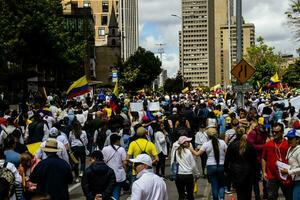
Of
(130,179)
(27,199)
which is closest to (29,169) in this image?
(27,199)

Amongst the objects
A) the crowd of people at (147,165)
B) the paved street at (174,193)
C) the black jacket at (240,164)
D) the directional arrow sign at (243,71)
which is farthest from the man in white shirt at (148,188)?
the directional arrow sign at (243,71)

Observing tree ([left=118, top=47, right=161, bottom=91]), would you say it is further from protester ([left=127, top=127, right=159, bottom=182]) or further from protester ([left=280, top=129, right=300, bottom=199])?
protester ([left=280, top=129, right=300, bottom=199])

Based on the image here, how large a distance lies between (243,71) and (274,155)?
32.9ft

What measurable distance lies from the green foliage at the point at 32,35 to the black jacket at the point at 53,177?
100 feet

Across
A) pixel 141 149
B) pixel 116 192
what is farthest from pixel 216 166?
pixel 116 192

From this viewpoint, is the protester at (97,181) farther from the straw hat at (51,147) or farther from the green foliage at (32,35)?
the green foliage at (32,35)

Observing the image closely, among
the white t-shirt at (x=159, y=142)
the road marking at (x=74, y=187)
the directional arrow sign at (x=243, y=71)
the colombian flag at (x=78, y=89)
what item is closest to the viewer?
the road marking at (x=74, y=187)

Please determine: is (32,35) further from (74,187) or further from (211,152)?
(211,152)

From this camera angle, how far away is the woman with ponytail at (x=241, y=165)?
39.7 ft

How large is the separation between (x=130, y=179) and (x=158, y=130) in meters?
2.91

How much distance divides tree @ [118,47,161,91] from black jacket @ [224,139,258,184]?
273 ft

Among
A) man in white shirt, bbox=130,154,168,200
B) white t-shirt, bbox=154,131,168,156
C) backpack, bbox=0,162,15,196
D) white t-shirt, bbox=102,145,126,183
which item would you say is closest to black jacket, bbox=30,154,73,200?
backpack, bbox=0,162,15,196

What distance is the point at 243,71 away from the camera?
2145 cm

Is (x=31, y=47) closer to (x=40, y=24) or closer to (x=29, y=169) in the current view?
(x=40, y=24)
